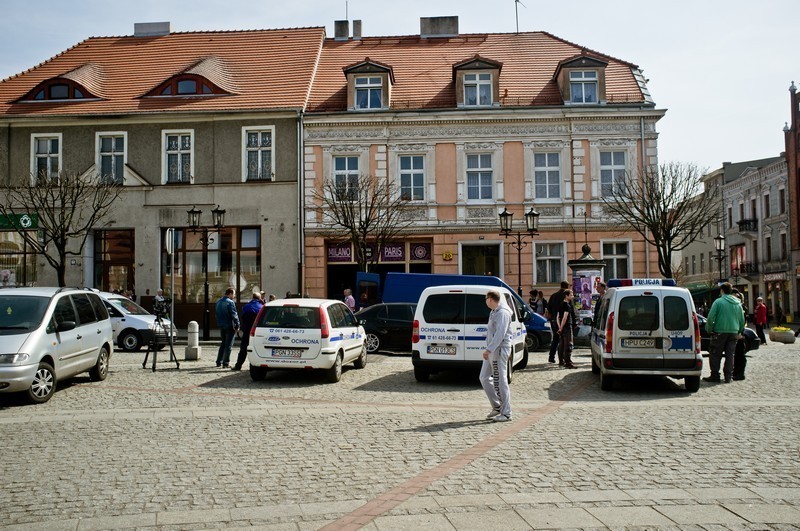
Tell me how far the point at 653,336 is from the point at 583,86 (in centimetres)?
2014

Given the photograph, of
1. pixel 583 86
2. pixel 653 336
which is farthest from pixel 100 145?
pixel 653 336

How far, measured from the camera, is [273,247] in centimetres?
3077

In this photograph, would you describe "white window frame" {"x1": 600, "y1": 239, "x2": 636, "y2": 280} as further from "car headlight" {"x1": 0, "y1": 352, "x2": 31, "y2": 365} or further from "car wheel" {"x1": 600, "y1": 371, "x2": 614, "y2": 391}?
"car headlight" {"x1": 0, "y1": 352, "x2": 31, "y2": 365}

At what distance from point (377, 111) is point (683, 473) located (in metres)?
25.3

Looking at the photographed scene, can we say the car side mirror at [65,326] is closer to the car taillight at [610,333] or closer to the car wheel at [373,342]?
the car taillight at [610,333]

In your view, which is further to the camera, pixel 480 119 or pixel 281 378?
pixel 480 119

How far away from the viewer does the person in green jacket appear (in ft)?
47.0

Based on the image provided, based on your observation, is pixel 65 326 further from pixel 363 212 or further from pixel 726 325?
pixel 363 212

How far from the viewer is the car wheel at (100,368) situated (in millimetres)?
14477

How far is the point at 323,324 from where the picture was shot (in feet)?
47.5

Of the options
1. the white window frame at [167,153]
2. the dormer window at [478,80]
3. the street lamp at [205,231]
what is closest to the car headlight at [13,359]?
the street lamp at [205,231]

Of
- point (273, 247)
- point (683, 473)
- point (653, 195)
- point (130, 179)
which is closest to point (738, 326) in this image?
point (683, 473)

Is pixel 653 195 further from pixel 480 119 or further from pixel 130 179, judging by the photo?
pixel 130 179

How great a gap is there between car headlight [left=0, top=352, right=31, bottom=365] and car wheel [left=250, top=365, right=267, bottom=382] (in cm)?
429
